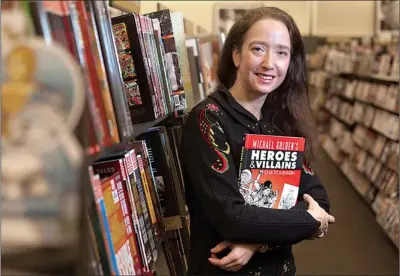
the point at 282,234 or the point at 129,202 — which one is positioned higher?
the point at 129,202

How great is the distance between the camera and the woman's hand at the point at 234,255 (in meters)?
1.24

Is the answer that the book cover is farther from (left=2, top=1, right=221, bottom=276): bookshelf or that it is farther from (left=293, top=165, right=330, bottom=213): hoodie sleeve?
(left=293, top=165, right=330, bottom=213): hoodie sleeve

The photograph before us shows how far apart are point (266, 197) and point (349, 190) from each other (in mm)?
4622

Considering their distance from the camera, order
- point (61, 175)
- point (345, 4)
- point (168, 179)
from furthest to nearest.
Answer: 1. point (345, 4)
2. point (168, 179)
3. point (61, 175)

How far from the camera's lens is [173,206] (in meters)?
1.46

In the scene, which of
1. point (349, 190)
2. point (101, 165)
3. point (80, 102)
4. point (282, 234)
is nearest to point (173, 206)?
point (282, 234)

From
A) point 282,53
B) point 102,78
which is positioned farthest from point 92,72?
point 282,53

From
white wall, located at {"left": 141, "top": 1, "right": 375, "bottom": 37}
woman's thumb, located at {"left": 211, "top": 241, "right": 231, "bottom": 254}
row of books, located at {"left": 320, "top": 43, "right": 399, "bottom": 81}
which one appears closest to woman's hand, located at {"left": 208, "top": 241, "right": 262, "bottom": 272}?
woman's thumb, located at {"left": 211, "top": 241, "right": 231, "bottom": 254}

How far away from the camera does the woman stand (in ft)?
3.92

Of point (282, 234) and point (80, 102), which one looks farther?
point (282, 234)

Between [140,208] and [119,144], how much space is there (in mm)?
382

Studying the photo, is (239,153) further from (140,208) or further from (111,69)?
(111,69)

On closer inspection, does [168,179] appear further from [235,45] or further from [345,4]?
[345,4]

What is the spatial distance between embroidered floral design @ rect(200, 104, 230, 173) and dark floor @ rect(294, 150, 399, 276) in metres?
1.90
